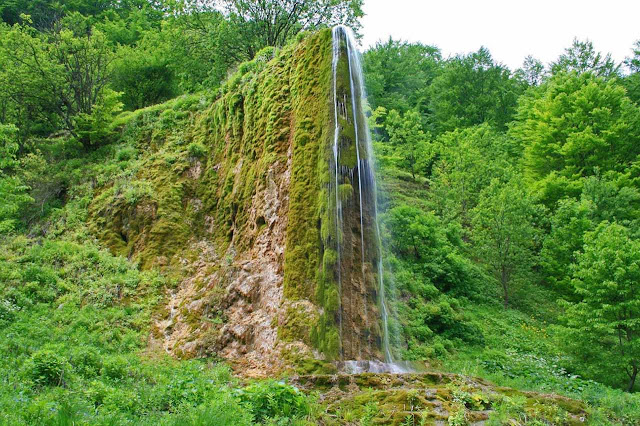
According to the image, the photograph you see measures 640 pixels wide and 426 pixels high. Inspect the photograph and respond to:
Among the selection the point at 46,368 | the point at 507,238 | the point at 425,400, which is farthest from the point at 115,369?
the point at 507,238

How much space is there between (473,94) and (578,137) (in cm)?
1499

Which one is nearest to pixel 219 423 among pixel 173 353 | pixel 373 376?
pixel 373 376

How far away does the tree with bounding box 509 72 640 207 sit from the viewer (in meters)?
21.8

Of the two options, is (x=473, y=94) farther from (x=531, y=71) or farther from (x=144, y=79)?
(x=144, y=79)

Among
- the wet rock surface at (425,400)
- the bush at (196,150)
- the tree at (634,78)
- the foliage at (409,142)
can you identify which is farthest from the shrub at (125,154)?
the tree at (634,78)

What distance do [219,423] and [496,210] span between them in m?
15.9

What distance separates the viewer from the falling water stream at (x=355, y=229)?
952cm

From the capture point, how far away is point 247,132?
14070 mm

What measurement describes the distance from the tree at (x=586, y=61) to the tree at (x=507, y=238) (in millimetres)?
17597

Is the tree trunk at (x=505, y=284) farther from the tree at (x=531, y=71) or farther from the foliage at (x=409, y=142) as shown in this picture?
the tree at (x=531, y=71)

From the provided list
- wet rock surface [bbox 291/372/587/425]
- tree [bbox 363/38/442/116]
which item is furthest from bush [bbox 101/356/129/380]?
tree [bbox 363/38/442/116]

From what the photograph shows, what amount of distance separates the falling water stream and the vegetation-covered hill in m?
0.44

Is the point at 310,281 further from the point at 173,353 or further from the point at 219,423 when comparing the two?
the point at 219,423

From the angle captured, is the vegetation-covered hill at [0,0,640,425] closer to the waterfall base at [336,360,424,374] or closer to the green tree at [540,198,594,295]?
the green tree at [540,198,594,295]
